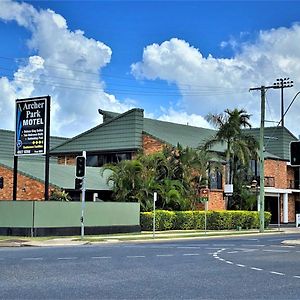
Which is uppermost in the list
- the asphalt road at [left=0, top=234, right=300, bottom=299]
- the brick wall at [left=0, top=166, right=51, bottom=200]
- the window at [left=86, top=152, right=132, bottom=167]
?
the window at [left=86, top=152, right=132, bottom=167]

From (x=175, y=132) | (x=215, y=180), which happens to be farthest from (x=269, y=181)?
(x=175, y=132)

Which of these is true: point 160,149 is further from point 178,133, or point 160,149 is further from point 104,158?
point 104,158

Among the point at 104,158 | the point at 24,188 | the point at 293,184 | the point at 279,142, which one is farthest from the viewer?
the point at 279,142

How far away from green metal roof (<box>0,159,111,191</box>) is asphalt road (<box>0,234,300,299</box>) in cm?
2132

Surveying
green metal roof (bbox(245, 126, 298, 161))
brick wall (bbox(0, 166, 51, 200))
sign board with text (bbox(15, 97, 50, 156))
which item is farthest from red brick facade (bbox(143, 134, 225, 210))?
sign board with text (bbox(15, 97, 50, 156))

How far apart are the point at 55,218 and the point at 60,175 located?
11603 mm

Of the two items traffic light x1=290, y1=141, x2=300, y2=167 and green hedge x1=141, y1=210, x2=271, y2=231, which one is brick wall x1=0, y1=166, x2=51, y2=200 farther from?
traffic light x1=290, y1=141, x2=300, y2=167

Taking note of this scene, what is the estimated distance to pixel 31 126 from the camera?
35.9 meters

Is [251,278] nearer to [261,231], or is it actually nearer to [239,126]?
[261,231]

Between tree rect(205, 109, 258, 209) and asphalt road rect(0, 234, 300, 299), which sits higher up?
tree rect(205, 109, 258, 209)

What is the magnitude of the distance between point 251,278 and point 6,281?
5.56 meters

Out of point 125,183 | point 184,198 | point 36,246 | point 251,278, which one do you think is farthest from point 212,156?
point 251,278

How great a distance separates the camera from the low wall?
34.1 m

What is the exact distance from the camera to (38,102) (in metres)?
35.9
